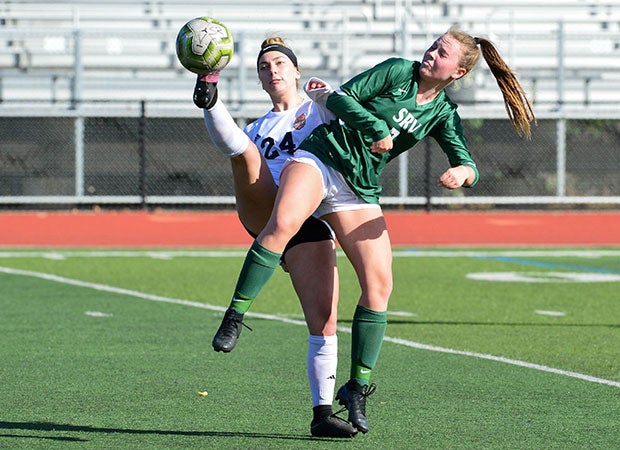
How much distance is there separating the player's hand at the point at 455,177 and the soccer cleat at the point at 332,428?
3.54 ft

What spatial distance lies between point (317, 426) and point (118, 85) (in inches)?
699

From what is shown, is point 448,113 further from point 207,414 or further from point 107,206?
point 107,206

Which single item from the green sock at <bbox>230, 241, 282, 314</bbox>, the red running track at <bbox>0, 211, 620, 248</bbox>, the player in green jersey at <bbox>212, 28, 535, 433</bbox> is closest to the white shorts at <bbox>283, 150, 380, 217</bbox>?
the player in green jersey at <bbox>212, 28, 535, 433</bbox>

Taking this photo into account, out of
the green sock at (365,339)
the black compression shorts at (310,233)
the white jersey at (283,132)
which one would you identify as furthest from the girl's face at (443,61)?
the green sock at (365,339)

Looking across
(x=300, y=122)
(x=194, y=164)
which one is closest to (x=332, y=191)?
(x=300, y=122)

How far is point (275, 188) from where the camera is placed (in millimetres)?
5504

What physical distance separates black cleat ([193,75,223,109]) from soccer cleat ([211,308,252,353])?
0.84 metres

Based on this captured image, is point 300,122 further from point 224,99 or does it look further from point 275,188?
point 224,99

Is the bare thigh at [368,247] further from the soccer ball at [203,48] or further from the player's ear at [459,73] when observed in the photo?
the soccer ball at [203,48]

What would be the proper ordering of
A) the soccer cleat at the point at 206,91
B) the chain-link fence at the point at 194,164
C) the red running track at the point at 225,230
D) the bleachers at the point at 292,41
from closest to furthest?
the soccer cleat at the point at 206,91 < the red running track at the point at 225,230 < the chain-link fence at the point at 194,164 < the bleachers at the point at 292,41

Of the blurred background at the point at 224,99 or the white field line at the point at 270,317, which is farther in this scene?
the blurred background at the point at 224,99

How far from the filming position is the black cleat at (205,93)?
5.18 metres

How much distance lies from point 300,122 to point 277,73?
0.80 feet

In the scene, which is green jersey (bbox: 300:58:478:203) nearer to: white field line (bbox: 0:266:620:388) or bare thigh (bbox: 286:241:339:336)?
bare thigh (bbox: 286:241:339:336)
